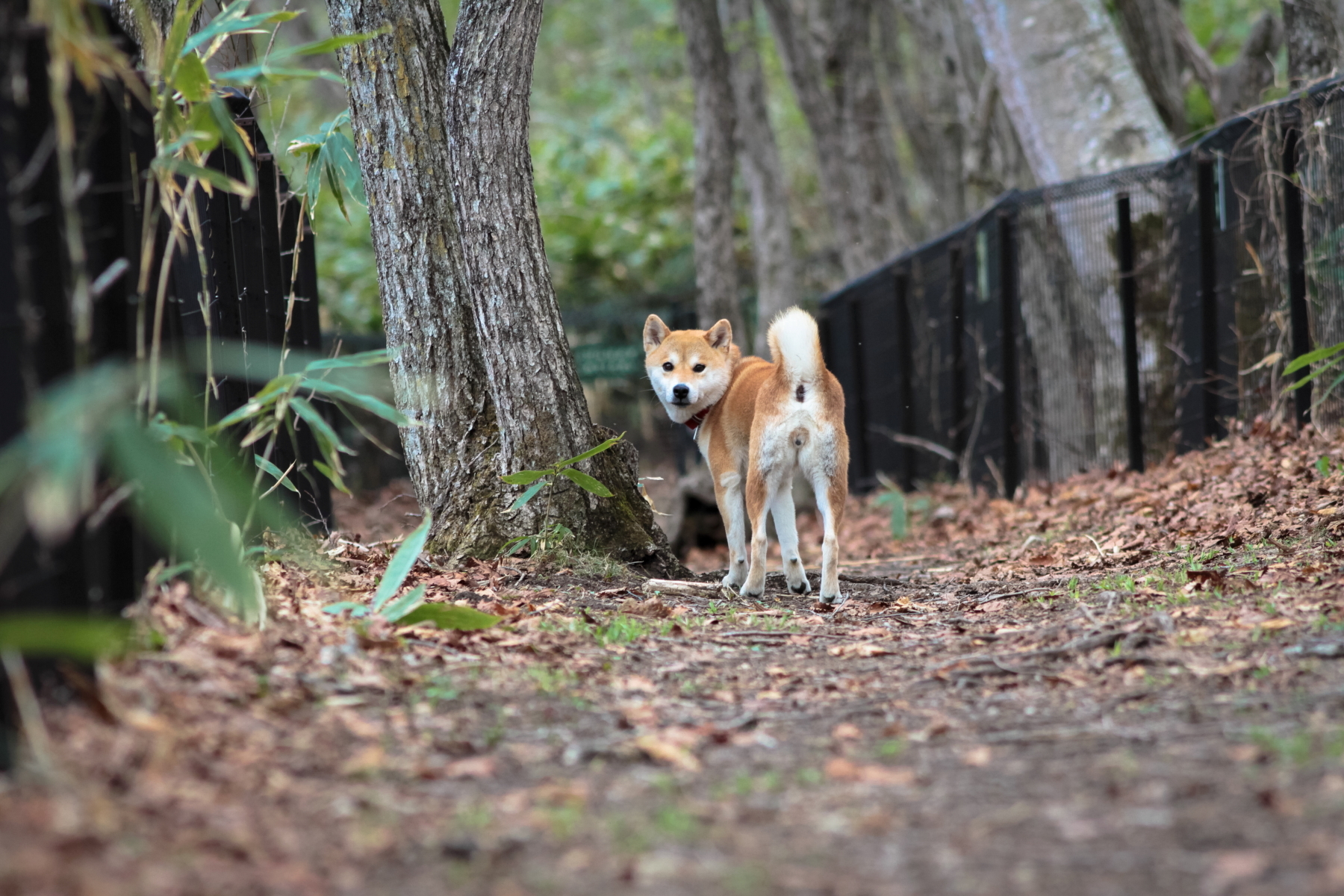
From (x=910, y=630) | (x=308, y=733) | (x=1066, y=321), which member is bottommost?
(x=910, y=630)

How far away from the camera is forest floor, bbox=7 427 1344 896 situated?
2.09 m

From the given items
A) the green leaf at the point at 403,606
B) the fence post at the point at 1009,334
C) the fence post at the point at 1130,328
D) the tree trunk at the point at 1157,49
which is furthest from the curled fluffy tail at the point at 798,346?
the tree trunk at the point at 1157,49

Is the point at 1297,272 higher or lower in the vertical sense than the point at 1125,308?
higher

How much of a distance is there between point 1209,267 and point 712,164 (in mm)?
6184

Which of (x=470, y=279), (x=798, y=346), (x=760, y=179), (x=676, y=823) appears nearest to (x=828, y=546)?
(x=798, y=346)

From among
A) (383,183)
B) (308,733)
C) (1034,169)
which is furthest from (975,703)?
(1034,169)

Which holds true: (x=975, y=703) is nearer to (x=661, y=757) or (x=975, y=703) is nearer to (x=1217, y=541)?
(x=661, y=757)

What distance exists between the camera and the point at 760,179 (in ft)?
48.8

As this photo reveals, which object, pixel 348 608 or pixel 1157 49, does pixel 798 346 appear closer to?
pixel 348 608

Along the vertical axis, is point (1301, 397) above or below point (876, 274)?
below

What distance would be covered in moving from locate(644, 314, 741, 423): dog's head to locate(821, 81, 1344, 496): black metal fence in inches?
121

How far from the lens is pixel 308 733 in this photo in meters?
2.73

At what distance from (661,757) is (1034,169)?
8575 millimetres

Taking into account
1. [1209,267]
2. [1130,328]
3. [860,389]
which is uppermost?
[1209,267]
